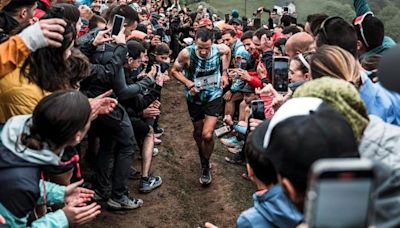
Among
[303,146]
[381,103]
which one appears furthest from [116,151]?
[303,146]

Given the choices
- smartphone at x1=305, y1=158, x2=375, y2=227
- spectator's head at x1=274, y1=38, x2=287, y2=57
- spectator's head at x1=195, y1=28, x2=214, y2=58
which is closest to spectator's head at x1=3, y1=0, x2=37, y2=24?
spectator's head at x1=195, y1=28, x2=214, y2=58

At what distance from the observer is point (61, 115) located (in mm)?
2824

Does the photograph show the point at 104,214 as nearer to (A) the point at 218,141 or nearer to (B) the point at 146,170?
(B) the point at 146,170

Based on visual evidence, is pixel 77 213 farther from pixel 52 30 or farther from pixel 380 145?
pixel 380 145

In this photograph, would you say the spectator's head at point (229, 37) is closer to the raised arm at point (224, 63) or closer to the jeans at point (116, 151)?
the raised arm at point (224, 63)

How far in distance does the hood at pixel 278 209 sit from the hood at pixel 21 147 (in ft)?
4.20

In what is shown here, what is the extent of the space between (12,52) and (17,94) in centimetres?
47

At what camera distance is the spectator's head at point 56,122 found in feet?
9.23

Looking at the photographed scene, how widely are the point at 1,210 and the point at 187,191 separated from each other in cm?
409

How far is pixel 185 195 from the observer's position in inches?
253

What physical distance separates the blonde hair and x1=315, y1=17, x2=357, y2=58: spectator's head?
70 centimetres

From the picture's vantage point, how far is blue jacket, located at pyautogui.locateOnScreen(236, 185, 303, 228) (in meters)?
2.45

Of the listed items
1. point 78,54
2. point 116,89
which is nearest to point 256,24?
point 116,89

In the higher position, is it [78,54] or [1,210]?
[78,54]
